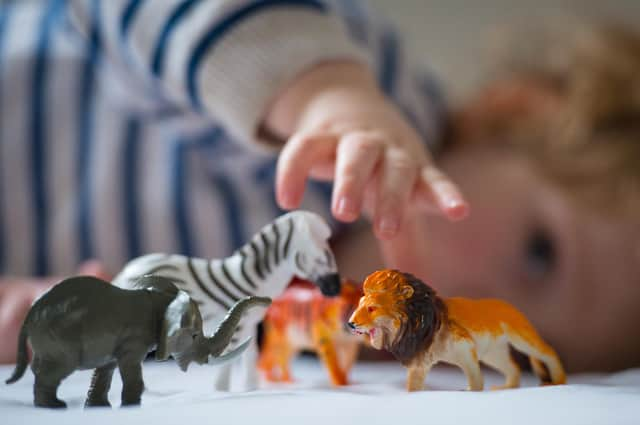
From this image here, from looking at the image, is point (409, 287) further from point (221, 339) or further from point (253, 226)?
point (253, 226)

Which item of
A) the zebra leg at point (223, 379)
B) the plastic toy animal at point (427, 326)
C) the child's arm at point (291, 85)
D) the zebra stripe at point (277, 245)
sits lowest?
the zebra leg at point (223, 379)

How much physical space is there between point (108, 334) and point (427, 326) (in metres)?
0.16

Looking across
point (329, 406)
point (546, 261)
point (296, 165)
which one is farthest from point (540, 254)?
point (329, 406)

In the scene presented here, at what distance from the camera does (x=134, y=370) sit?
1.01ft

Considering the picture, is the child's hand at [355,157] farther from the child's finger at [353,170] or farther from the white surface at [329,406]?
the white surface at [329,406]

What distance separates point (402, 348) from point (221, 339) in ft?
0.30

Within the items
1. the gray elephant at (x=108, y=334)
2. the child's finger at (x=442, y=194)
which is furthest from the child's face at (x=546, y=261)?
the gray elephant at (x=108, y=334)

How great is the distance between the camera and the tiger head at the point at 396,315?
1.06 ft

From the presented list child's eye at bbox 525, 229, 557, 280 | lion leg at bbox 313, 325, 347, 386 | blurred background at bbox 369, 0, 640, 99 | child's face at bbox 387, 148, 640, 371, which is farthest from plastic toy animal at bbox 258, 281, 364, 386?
blurred background at bbox 369, 0, 640, 99

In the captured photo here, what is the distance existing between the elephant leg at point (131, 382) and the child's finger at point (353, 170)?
0.16 m

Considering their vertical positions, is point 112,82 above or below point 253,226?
above

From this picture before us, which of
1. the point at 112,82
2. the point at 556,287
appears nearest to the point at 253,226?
the point at 112,82

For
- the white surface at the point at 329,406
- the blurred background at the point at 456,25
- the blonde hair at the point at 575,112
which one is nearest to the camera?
the white surface at the point at 329,406

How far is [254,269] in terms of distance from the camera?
38 cm
